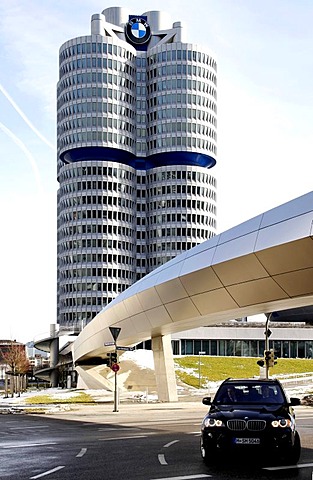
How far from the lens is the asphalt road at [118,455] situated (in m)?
14.8

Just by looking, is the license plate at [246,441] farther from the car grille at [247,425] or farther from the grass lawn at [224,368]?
the grass lawn at [224,368]

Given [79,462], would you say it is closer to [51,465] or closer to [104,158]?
[51,465]

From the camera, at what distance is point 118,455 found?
18594 millimetres

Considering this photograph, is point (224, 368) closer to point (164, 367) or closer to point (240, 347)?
point (240, 347)

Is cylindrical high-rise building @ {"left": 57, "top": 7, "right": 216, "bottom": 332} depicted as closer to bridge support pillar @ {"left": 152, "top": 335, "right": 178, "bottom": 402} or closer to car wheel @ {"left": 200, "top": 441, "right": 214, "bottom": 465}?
bridge support pillar @ {"left": 152, "top": 335, "right": 178, "bottom": 402}

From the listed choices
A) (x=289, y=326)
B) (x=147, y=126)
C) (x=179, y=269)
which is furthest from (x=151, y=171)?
(x=179, y=269)

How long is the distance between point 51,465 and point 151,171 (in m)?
164

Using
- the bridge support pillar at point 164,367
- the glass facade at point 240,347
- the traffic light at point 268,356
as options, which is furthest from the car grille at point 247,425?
the glass facade at point 240,347

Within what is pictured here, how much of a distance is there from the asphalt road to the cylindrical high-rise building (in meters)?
142

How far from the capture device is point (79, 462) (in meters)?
17.1

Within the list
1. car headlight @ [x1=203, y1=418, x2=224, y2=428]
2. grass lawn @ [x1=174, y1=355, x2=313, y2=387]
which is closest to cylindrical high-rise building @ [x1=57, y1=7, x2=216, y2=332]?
grass lawn @ [x1=174, y1=355, x2=313, y2=387]

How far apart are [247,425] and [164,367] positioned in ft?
123

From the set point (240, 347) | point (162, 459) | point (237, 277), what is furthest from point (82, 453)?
point (240, 347)

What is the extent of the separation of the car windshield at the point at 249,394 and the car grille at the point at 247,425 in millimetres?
1197
